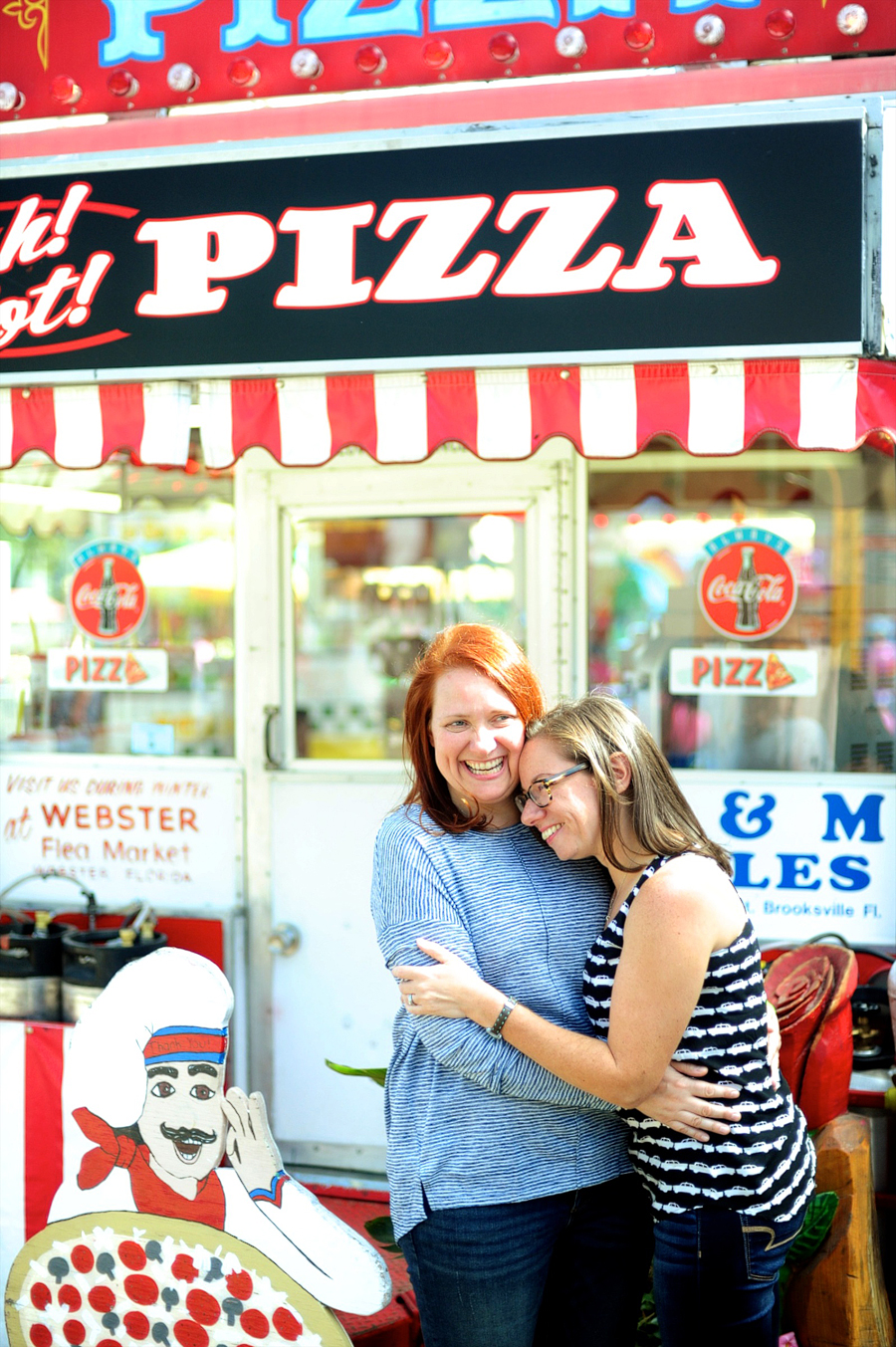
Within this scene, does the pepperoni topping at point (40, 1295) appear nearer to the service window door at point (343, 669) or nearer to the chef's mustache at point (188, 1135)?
the chef's mustache at point (188, 1135)

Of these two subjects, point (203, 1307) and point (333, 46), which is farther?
point (333, 46)

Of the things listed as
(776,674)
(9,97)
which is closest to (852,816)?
(776,674)

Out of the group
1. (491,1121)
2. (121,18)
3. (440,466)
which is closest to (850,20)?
(440,466)

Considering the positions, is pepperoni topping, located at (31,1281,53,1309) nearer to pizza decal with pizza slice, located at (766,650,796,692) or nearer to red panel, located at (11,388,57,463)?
red panel, located at (11,388,57,463)

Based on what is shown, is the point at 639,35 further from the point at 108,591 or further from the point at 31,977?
the point at 31,977

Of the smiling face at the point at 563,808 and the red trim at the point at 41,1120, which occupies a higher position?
the smiling face at the point at 563,808

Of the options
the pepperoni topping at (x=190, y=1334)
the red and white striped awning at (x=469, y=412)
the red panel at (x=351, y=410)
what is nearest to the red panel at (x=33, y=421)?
the red and white striped awning at (x=469, y=412)

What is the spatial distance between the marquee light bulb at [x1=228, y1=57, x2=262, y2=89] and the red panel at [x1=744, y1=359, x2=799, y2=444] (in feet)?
5.55

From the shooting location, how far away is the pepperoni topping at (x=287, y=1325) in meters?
2.54

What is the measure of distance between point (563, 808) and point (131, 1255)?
148 cm

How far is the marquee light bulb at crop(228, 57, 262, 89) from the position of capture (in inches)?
137

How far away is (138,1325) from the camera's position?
2693 mm

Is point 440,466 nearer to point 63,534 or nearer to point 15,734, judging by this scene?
point 63,534

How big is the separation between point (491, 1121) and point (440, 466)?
2476 mm
